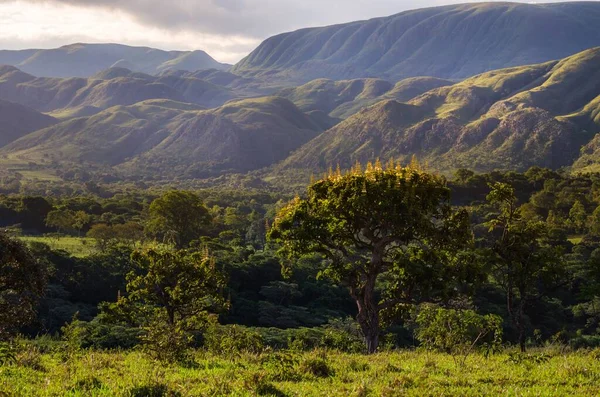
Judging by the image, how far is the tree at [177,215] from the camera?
80.7 m

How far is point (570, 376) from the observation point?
489 inches

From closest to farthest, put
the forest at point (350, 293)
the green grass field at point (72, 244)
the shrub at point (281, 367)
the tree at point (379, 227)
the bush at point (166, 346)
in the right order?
the shrub at point (281, 367) → the forest at point (350, 293) → the bush at point (166, 346) → the tree at point (379, 227) → the green grass field at point (72, 244)

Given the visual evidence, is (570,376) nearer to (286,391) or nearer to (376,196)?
(286,391)

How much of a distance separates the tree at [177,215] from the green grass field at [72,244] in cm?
1047

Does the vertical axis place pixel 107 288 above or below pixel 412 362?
below

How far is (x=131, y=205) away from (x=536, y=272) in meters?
119

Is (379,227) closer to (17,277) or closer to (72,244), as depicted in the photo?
(17,277)

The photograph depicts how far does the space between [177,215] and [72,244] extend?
19092 millimetres

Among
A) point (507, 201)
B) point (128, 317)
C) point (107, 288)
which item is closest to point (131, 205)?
point (107, 288)

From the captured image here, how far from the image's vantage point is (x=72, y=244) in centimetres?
8525

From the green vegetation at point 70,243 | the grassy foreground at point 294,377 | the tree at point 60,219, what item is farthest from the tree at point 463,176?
the grassy foreground at point 294,377

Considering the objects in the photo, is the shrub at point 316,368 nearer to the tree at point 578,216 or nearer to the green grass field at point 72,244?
the green grass field at point 72,244

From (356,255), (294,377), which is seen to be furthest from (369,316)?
(294,377)

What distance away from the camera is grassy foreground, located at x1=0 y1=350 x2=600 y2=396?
34.1 feet
